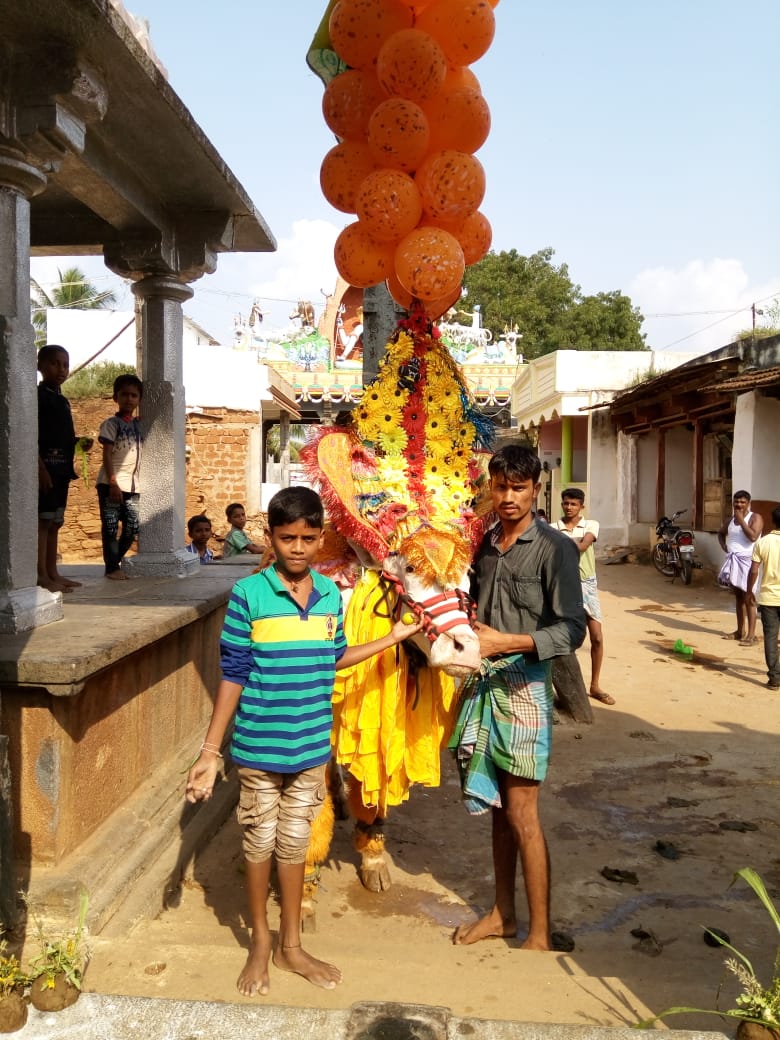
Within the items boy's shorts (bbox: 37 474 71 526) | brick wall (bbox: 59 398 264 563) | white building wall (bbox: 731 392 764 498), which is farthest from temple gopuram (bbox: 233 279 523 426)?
boy's shorts (bbox: 37 474 71 526)

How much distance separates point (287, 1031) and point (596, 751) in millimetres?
3925

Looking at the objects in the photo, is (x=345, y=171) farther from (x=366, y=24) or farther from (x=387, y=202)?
(x=366, y=24)

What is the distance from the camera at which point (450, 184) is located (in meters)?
3.70

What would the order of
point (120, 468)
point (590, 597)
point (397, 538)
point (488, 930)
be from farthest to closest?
1. point (590, 597)
2. point (120, 468)
3. point (397, 538)
4. point (488, 930)

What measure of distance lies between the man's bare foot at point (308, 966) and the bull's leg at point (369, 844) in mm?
861

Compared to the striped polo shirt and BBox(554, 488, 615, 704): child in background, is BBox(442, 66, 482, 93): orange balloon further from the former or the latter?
BBox(554, 488, 615, 704): child in background

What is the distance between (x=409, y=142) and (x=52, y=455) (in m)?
2.82

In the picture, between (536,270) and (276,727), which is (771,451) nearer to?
(276,727)

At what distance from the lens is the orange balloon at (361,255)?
3.82 metres

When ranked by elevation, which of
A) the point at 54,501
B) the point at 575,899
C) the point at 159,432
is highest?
the point at 159,432

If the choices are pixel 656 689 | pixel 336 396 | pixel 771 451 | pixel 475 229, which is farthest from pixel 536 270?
pixel 475 229

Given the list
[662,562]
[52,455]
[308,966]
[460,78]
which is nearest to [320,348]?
[662,562]

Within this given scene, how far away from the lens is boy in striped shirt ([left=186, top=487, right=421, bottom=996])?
2623 millimetres

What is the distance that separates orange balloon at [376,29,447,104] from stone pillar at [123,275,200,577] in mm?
2488
